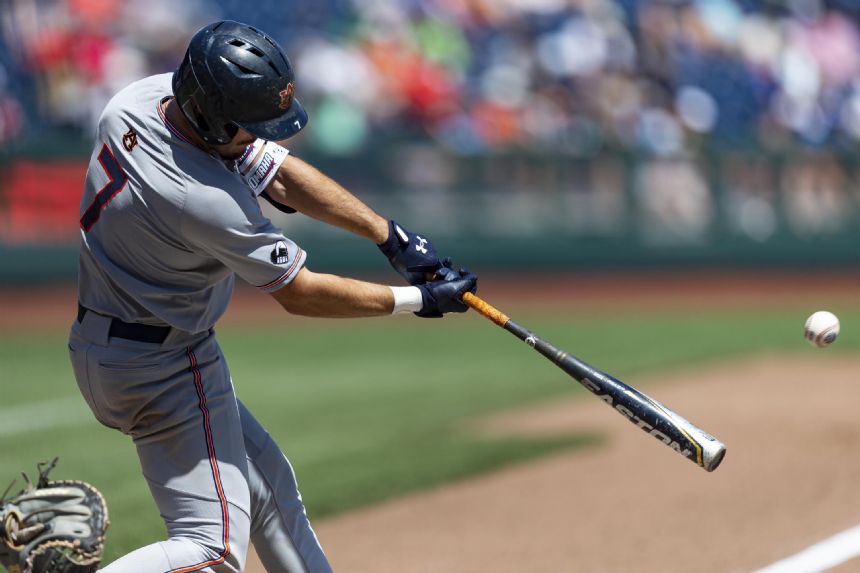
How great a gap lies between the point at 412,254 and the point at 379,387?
594cm

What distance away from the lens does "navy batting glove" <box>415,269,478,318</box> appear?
3779mm

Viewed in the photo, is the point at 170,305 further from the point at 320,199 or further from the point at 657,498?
the point at 657,498

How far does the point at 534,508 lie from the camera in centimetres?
597

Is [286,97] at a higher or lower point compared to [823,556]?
higher

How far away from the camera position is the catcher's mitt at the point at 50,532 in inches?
156

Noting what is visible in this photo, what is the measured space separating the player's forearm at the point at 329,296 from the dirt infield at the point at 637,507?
168cm

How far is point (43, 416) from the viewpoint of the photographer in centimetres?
884

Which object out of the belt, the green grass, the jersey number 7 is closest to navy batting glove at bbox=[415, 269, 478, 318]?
the belt

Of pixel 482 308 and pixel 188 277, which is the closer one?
pixel 188 277

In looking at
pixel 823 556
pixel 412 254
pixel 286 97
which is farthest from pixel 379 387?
pixel 286 97

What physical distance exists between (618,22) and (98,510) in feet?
44.9

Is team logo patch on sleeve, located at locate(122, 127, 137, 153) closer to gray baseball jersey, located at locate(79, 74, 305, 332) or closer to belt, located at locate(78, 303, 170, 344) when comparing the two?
gray baseball jersey, located at locate(79, 74, 305, 332)

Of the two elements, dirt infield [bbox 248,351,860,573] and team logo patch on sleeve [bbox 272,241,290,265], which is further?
dirt infield [bbox 248,351,860,573]

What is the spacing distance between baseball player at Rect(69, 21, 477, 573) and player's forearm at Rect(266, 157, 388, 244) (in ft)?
0.91
